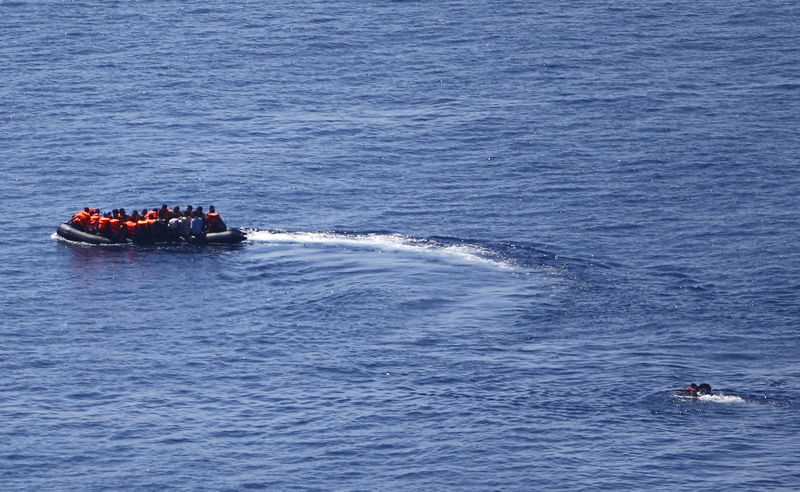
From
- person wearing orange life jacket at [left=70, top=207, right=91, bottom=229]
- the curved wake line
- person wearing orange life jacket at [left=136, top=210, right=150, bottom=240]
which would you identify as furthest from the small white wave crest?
person wearing orange life jacket at [left=70, top=207, right=91, bottom=229]

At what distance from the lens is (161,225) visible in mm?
107625

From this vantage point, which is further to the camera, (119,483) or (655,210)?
(655,210)

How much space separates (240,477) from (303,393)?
9.73 m

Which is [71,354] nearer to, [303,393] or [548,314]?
[303,393]

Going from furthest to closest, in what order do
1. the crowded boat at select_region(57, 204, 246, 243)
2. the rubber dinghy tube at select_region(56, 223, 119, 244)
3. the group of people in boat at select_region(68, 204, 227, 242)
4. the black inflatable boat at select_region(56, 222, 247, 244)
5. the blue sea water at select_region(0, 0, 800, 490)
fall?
the rubber dinghy tube at select_region(56, 223, 119, 244)
the group of people in boat at select_region(68, 204, 227, 242)
the crowded boat at select_region(57, 204, 246, 243)
the black inflatable boat at select_region(56, 222, 247, 244)
the blue sea water at select_region(0, 0, 800, 490)

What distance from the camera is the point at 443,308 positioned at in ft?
307

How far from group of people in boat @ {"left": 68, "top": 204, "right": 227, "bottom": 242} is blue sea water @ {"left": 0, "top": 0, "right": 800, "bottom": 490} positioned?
1606 mm

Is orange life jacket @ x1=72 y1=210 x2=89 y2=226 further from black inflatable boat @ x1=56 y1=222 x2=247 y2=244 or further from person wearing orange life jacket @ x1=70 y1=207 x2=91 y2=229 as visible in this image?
black inflatable boat @ x1=56 y1=222 x2=247 y2=244

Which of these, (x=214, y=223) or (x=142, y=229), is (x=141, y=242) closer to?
(x=142, y=229)

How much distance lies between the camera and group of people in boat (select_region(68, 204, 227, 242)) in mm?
107375

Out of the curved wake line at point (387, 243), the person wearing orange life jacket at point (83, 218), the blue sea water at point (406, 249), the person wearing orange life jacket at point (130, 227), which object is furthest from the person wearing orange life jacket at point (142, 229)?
the curved wake line at point (387, 243)

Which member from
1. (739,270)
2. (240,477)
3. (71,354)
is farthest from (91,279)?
(739,270)

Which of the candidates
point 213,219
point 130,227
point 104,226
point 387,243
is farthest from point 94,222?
point 387,243

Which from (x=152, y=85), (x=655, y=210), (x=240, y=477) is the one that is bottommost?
(x=240, y=477)
